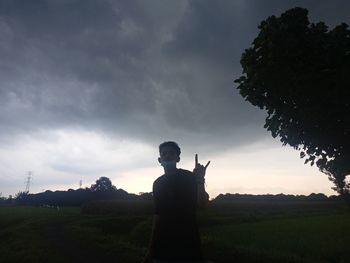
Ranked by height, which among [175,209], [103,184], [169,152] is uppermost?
[103,184]

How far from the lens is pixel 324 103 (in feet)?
54.9

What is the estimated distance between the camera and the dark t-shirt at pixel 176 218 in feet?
13.6

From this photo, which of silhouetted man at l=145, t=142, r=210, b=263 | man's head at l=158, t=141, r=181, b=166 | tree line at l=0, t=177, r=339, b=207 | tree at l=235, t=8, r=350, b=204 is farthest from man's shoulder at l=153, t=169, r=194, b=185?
tree line at l=0, t=177, r=339, b=207

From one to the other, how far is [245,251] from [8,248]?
13258 mm

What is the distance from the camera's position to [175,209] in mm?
4289

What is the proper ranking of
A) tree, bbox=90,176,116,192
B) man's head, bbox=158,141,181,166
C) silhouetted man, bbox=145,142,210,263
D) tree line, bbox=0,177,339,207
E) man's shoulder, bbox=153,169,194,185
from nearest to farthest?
1. silhouetted man, bbox=145,142,210,263
2. man's shoulder, bbox=153,169,194,185
3. man's head, bbox=158,141,181,166
4. tree line, bbox=0,177,339,207
5. tree, bbox=90,176,116,192

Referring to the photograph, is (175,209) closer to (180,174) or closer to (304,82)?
(180,174)

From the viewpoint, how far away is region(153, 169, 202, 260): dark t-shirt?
13.6 ft

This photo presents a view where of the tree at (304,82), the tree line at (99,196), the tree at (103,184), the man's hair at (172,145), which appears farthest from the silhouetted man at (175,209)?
the tree at (103,184)

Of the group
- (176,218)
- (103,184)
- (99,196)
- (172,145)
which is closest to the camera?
(176,218)

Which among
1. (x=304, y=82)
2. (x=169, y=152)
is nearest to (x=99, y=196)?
(x=304, y=82)

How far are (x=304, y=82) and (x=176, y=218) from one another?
46.9 ft

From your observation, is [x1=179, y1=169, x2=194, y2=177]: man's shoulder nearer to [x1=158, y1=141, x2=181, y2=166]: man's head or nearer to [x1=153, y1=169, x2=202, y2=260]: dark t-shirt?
[x1=153, y1=169, x2=202, y2=260]: dark t-shirt

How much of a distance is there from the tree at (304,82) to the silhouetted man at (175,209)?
13.4 metres
